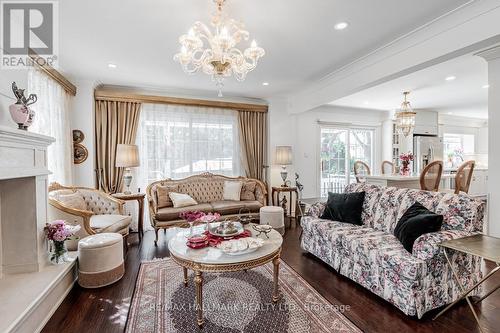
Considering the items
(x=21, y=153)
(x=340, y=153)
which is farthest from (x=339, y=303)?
(x=340, y=153)

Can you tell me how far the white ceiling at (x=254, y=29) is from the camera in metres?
2.17

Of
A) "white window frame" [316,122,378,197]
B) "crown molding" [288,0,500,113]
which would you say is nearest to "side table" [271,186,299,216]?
"white window frame" [316,122,378,197]

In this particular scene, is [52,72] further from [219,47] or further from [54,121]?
[219,47]

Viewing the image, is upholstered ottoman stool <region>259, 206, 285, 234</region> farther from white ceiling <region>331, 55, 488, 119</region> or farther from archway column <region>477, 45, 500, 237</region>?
white ceiling <region>331, 55, 488, 119</region>

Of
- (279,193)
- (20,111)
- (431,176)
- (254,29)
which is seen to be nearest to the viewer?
(20,111)

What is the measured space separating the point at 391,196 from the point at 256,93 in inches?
130

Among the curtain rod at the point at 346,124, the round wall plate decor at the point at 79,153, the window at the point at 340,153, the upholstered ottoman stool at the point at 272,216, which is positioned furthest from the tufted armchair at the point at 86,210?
the curtain rod at the point at 346,124

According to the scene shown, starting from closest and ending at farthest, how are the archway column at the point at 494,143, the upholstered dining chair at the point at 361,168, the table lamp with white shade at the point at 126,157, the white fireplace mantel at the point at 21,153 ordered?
the white fireplace mantel at the point at 21,153 < the archway column at the point at 494,143 < the table lamp with white shade at the point at 126,157 < the upholstered dining chair at the point at 361,168

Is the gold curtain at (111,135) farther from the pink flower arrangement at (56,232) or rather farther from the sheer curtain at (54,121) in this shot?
the pink flower arrangement at (56,232)

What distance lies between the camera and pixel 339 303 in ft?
7.04

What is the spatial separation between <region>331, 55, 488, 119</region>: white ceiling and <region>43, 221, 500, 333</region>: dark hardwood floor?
2.86m

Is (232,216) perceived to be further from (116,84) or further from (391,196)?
(116,84)

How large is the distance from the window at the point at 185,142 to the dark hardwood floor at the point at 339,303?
89.2 inches

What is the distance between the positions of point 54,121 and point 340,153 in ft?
19.9
